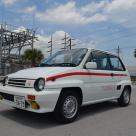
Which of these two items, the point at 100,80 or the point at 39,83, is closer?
the point at 39,83

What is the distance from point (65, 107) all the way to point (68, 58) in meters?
1.46

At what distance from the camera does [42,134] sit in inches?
186

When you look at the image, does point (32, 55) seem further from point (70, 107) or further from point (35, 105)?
point (35, 105)

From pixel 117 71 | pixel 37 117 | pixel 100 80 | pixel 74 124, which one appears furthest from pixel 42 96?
pixel 117 71

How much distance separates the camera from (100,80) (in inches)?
261

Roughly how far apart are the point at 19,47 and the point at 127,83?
3303cm

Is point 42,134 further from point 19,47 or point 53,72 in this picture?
point 19,47

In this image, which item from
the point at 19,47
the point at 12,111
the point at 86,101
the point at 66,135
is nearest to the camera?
the point at 66,135

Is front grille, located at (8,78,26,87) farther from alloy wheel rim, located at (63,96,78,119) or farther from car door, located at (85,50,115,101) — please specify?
car door, located at (85,50,115,101)

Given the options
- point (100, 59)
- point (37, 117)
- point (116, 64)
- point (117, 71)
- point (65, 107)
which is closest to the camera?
point (65, 107)

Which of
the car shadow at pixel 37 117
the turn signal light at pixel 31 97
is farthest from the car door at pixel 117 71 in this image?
the turn signal light at pixel 31 97

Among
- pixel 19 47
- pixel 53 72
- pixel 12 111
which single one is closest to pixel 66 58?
pixel 53 72

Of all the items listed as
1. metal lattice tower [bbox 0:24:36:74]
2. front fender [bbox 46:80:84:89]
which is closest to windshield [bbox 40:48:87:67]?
front fender [bbox 46:80:84:89]

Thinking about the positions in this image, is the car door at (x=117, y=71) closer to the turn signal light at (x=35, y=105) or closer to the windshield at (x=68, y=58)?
the windshield at (x=68, y=58)
